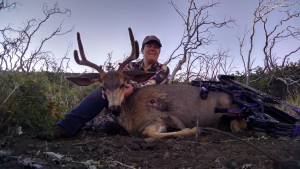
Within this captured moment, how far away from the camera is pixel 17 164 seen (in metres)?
2.00

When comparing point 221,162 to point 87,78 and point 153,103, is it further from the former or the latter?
point 87,78

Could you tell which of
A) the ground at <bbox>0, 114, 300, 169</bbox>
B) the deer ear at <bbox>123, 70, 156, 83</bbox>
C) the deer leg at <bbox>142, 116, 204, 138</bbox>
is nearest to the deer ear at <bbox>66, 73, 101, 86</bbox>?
the deer ear at <bbox>123, 70, 156, 83</bbox>

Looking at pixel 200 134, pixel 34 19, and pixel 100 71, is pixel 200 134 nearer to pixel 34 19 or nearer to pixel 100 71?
pixel 100 71

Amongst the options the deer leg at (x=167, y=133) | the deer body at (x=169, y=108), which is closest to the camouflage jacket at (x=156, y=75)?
the deer body at (x=169, y=108)

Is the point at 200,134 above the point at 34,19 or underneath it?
underneath

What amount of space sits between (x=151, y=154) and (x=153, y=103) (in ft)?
6.20

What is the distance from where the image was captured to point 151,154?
259cm

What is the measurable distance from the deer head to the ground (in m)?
1.17

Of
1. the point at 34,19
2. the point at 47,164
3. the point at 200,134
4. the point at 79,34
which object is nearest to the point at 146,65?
the point at 79,34

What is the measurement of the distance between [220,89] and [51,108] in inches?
117

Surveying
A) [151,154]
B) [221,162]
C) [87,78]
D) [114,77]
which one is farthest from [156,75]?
[221,162]

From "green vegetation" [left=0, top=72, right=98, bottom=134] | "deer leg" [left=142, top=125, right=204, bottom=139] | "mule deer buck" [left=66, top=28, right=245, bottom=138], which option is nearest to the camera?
"green vegetation" [left=0, top=72, right=98, bottom=134]

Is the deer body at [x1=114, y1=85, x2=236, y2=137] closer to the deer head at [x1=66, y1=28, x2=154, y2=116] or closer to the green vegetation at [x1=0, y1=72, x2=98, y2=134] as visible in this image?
the deer head at [x1=66, y1=28, x2=154, y2=116]

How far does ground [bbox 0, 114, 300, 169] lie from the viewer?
2.11m
